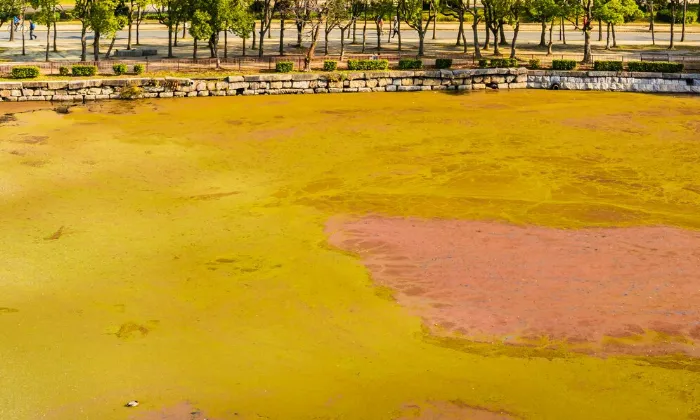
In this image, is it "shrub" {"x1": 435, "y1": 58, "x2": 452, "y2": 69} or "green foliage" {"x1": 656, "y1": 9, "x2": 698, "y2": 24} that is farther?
"green foliage" {"x1": 656, "y1": 9, "x2": 698, "y2": 24}

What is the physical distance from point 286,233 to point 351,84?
2514cm

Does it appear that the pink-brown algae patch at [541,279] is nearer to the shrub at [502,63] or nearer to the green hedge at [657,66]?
the green hedge at [657,66]

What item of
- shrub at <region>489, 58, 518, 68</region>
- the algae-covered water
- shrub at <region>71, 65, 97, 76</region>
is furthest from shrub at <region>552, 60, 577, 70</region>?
shrub at <region>71, 65, 97, 76</region>

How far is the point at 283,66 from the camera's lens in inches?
2064

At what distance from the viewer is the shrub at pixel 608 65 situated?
53094 millimetres

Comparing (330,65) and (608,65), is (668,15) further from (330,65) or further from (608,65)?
(330,65)

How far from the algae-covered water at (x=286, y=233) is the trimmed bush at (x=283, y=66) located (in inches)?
105

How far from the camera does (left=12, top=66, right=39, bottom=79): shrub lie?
4888cm

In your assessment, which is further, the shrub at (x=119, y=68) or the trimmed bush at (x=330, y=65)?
the trimmed bush at (x=330, y=65)

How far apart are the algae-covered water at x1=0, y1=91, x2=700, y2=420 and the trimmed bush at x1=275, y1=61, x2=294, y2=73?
266cm

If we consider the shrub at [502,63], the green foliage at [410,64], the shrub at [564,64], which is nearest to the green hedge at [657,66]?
the shrub at [564,64]

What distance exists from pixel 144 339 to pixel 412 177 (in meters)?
15.9

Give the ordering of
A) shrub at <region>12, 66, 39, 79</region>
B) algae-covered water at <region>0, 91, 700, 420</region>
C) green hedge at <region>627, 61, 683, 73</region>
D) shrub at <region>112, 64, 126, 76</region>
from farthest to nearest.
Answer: green hedge at <region>627, 61, 683, 73</region> → shrub at <region>112, 64, 126, 76</region> → shrub at <region>12, 66, 39, 79</region> → algae-covered water at <region>0, 91, 700, 420</region>

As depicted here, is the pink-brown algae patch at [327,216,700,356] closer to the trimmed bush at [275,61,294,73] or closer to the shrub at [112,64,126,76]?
the trimmed bush at [275,61,294,73]
